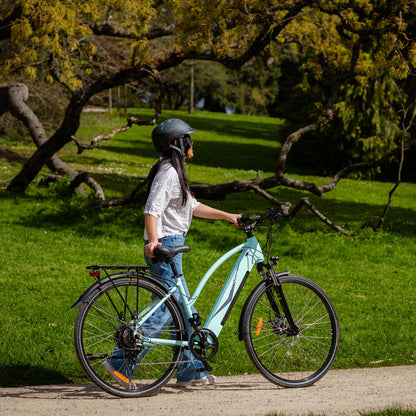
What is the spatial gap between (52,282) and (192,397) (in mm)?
4027

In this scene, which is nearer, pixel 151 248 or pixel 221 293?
pixel 151 248

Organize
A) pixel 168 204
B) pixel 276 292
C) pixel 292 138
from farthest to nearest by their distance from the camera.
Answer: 1. pixel 292 138
2. pixel 276 292
3. pixel 168 204

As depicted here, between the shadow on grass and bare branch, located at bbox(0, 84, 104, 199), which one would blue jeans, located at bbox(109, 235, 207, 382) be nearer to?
the shadow on grass

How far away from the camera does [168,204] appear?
176 inches

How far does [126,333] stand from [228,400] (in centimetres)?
84

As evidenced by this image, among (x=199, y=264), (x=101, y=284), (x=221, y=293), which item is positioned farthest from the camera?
(x=199, y=264)

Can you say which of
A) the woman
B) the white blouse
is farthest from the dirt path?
the white blouse

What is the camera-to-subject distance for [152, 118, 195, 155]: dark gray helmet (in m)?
4.45

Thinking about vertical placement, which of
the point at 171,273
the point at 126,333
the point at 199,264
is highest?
the point at 171,273

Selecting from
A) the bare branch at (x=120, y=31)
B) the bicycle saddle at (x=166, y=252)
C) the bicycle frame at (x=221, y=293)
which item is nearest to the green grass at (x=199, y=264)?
the bicycle frame at (x=221, y=293)

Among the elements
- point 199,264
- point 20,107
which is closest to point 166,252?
point 199,264

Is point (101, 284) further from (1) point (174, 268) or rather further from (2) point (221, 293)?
(2) point (221, 293)

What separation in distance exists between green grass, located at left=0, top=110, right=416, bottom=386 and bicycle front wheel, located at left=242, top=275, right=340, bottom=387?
31.6 inches

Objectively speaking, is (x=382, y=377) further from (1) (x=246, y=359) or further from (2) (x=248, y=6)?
(2) (x=248, y=6)
